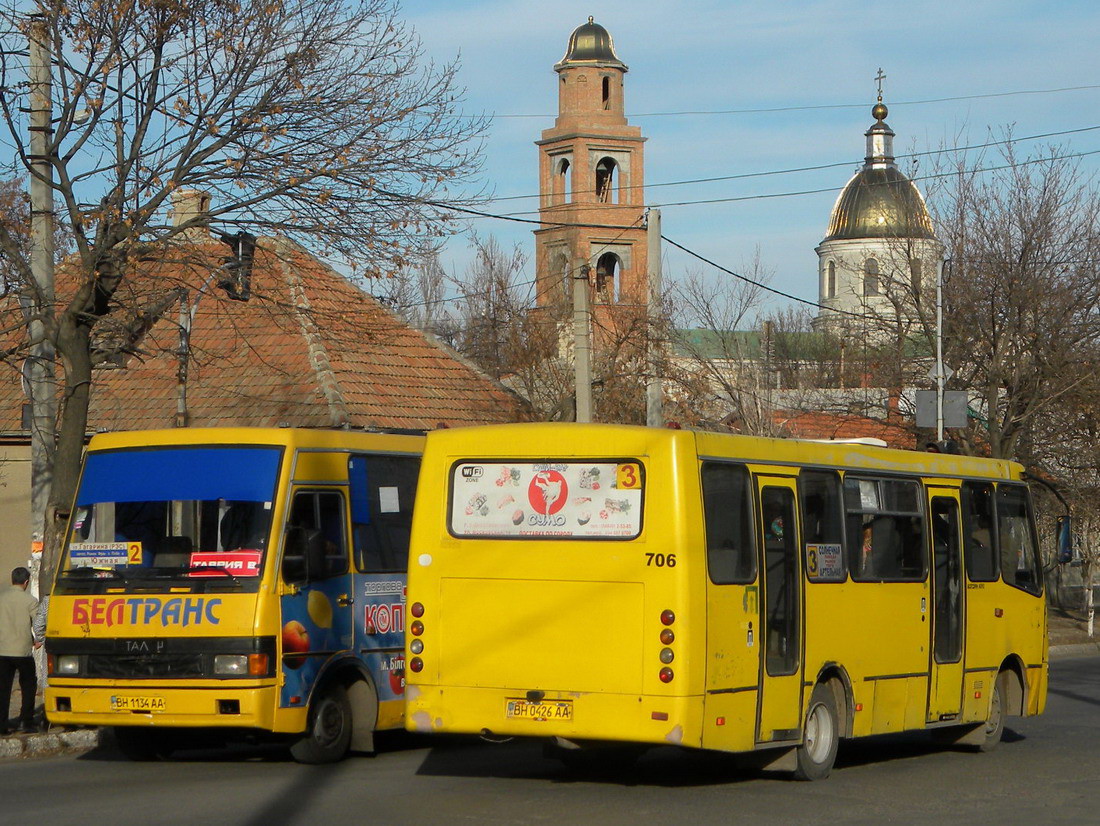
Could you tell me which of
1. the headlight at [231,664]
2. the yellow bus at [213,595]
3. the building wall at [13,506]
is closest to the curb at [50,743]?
the yellow bus at [213,595]

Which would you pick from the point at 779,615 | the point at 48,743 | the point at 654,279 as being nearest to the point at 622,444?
the point at 779,615

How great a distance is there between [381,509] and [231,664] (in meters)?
2.28

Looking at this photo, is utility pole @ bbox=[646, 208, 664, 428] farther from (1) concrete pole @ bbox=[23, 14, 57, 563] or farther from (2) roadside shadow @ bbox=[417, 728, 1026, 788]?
(1) concrete pole @ bbox=[23, 14, 57, 563]

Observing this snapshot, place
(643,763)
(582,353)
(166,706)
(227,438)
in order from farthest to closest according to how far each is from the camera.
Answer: (582,353) < (643,763) < (227,438) < (166,706)

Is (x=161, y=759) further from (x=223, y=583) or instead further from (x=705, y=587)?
(x=705, y=587)

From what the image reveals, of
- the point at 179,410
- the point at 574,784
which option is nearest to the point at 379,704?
the point at 574,784

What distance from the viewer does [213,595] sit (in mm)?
12266

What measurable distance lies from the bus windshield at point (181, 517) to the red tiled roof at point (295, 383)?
12.2 m

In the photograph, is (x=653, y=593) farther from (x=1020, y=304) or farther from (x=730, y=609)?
(x=1020, y=304)

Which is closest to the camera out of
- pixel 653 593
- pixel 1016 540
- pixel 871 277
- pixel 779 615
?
pixel 653 593

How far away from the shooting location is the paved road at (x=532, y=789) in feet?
33.6

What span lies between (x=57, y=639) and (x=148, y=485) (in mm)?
1350

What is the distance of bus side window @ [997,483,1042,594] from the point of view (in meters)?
15.2

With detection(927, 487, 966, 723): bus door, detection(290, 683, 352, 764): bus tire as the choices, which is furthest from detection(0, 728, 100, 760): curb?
detection(927, 487, 966, 723): bus door
